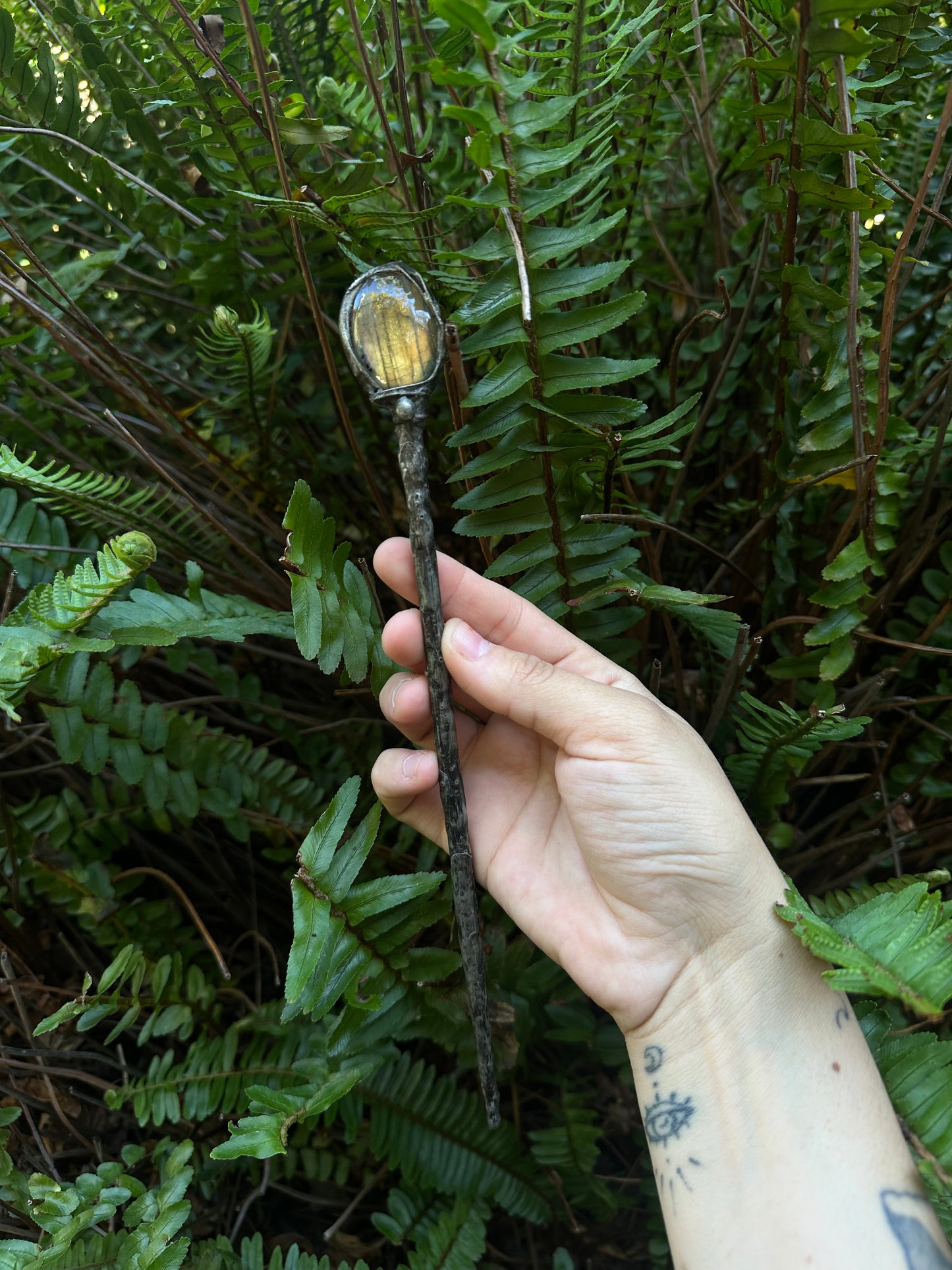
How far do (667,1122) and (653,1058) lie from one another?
2.7 inches

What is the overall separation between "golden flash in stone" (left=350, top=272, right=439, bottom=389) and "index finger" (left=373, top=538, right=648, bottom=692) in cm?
20

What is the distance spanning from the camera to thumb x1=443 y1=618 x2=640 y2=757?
96cm

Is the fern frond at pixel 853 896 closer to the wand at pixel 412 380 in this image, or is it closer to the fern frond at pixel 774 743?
the fern frond at pixel 774 743

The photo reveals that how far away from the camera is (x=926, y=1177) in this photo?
82 cm

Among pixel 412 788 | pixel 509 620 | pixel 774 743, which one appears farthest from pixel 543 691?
pixel 774 743

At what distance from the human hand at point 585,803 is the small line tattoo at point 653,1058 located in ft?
0.13

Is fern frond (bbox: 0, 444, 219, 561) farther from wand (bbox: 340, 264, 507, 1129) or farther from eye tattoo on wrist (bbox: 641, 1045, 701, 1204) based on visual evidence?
eye tattoo on wrist (bbox: 641, 1045, 701, 1204)

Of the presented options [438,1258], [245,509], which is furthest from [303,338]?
[438,1258]

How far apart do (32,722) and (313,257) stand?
3.07ft

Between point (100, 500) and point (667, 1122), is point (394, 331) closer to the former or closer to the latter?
point (100, 500)

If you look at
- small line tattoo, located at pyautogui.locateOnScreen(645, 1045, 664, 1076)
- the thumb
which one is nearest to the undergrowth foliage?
the thumb

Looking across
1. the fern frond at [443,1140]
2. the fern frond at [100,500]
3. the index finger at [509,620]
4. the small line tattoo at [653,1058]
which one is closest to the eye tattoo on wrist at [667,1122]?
the small line tattoo at [653,1058]

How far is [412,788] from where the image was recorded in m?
1.07

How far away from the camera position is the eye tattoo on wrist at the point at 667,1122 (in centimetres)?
94
